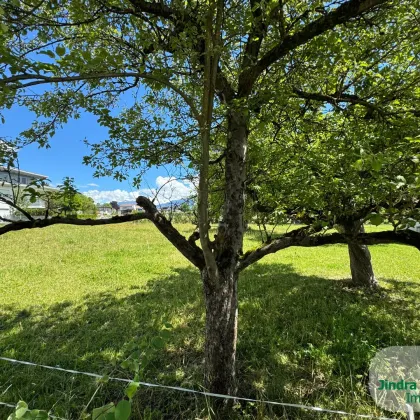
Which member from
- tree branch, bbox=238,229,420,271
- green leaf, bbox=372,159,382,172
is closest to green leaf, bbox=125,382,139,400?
green leaf, bbox=372,159,382,172

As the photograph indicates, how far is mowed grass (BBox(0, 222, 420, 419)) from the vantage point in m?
3.00

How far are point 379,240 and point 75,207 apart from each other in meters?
3.04

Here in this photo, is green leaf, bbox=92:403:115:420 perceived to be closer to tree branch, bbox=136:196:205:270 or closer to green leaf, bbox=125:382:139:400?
green leaf, bbox=125:382:139:400

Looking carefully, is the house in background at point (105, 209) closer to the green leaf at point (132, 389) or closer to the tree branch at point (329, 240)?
the tree branch at point (329, 240)

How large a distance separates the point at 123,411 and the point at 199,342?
3562mm

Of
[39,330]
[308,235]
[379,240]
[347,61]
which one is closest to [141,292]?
[39,330]

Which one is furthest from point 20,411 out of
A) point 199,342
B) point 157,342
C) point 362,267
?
point 362,267

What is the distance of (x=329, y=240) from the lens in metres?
2.92

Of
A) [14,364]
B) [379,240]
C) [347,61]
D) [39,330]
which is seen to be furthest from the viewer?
[39,330]

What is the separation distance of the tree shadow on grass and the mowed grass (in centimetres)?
2

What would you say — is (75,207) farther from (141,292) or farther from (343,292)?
(343,292)

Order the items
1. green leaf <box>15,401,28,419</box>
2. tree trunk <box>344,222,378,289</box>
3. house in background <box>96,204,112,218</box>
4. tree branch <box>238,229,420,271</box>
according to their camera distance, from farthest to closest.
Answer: tree trunk <box>344,222,378,289</box>
house in background <box>96,204,112,218</box>
tree branch <box>238,229,420,271</box>
green leaf <box>15,401,28,419</box>

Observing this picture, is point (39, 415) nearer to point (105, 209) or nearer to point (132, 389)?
point (132, 389)

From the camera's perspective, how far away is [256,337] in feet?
13.8
